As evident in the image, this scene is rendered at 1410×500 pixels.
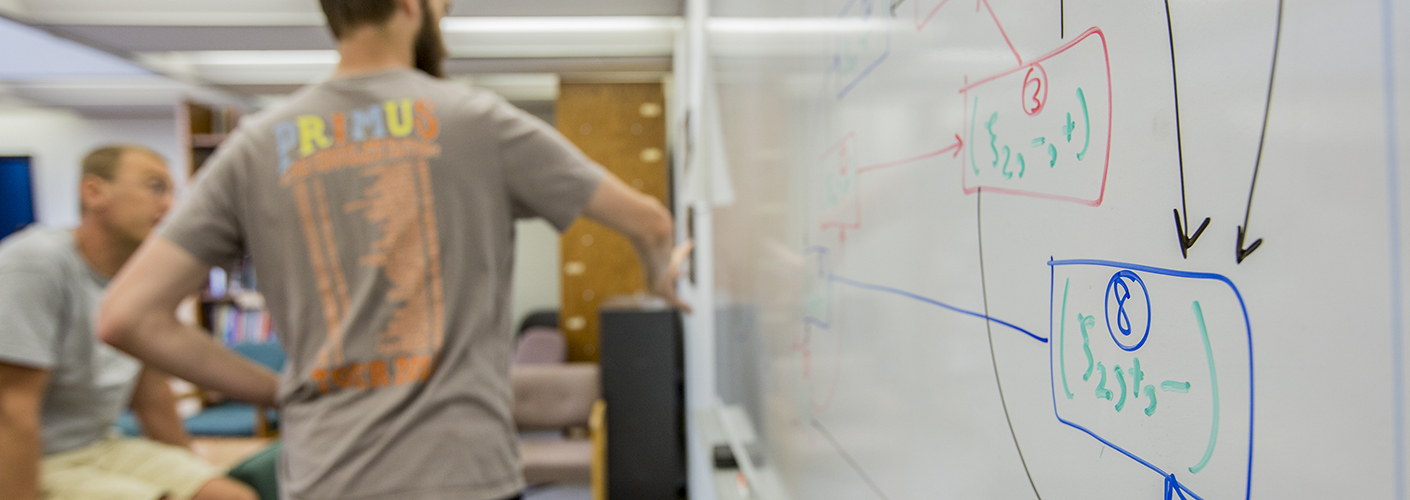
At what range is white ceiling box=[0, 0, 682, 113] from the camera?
3416mm

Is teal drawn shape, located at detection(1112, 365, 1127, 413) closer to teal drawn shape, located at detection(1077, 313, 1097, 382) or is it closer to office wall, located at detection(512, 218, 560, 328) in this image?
teal drawn shape, located at detection(1077, 313, 1097, 382)

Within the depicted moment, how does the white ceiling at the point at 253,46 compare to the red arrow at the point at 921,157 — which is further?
the white ceiling at the point at 253,46

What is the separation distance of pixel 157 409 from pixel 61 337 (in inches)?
23.6

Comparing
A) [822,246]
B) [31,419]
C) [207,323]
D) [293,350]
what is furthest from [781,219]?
[207,323]

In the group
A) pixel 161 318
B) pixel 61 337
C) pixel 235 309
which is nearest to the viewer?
pixel 161 318

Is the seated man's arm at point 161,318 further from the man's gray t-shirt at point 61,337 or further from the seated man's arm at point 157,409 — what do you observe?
the seated man's arm at point 157,409

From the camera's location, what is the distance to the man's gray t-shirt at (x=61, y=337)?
4.85 ft

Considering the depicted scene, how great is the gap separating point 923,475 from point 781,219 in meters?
0.52

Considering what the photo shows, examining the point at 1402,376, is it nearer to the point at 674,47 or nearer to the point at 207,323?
the point at 674,47

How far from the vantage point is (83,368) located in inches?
67.9

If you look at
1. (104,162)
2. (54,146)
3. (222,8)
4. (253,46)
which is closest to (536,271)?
(253,46)

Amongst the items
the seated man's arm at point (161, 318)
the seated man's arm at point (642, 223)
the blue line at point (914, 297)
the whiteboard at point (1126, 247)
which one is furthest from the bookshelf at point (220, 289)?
the whiteboard at point (1126, 247)

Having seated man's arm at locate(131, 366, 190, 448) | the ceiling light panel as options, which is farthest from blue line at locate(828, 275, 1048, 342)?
the ceiling light panel

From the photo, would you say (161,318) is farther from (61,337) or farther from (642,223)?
(61,337)
